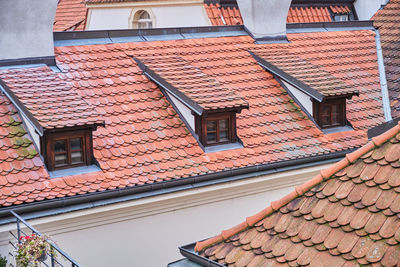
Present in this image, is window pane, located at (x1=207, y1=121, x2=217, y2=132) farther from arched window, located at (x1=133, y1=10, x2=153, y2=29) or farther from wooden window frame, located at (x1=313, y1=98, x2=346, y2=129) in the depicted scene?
arched window, located at (x1=133, y1=10, x2=153, y2=29)

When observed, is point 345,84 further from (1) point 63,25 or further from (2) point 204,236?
(1) point 63,25

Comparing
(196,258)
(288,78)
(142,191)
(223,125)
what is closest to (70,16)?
(288,78)

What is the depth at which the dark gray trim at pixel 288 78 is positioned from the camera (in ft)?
42.9

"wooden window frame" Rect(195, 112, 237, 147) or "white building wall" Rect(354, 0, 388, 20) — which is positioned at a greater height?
"white building wall" Rect(354, 0, 388, 20)

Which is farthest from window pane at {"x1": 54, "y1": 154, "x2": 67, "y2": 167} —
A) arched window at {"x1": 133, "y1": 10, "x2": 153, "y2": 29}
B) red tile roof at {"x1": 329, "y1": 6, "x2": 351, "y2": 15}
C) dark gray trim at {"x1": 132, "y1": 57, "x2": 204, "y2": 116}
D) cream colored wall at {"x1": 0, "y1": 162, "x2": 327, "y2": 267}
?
red tile roof at {"x1": 329, "y1": 6, "x2": 351, "y2": 15}

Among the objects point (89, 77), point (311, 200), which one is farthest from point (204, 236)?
point (311, 200)

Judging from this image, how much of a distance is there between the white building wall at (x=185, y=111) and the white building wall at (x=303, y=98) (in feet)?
8.30

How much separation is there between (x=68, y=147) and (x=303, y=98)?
4807mm

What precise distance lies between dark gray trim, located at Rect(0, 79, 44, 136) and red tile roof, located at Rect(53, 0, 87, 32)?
15.1 m

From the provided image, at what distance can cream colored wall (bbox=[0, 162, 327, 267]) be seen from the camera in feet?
34.3

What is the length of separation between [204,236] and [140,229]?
120 centimetres

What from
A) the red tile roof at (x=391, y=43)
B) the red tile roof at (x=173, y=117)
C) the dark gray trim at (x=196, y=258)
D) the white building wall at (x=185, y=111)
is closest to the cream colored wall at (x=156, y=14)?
the red tile roof at (x=391, y=43)

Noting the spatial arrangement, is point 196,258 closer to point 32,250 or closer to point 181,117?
point 32,250

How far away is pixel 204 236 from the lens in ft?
38.6
